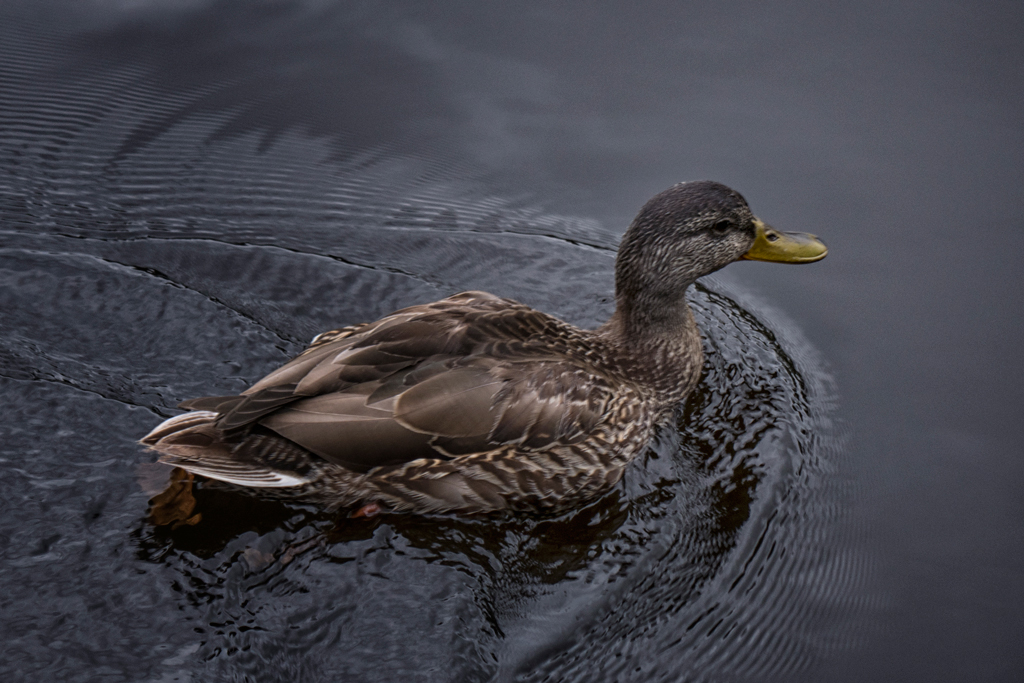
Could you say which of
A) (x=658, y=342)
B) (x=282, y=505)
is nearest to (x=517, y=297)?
(x=658, y=342)

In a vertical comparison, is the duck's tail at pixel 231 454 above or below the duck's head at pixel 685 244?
below

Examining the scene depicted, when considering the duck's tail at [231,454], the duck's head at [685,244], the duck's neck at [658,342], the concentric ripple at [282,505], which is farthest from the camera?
the duck's neck at [658,342]

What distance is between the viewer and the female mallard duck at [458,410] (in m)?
4.19

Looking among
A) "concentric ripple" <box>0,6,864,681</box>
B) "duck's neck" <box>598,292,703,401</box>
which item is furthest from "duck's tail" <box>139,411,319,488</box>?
"duck's neck" <box>598,292,703,401</box>

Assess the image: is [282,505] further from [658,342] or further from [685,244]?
[685,244]

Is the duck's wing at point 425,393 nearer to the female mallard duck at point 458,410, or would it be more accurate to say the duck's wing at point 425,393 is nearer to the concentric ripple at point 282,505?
the female mallard duck at point 458,410

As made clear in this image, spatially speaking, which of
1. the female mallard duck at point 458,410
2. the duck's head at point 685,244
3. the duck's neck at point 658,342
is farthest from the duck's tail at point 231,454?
the duck's head at point 685,244

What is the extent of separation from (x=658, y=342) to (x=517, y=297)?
116cm

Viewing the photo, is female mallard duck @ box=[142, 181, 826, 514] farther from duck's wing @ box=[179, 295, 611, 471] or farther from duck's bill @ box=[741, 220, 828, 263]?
duck's bill @ box=[741, 220, 828, 263]

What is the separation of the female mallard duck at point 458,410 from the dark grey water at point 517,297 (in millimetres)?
220

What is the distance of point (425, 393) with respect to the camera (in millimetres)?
4305

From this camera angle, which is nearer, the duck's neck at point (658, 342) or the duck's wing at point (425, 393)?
the duck's wing at point (425, 393)

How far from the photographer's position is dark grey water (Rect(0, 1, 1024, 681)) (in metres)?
3.93

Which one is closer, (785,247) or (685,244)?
(685,244)
